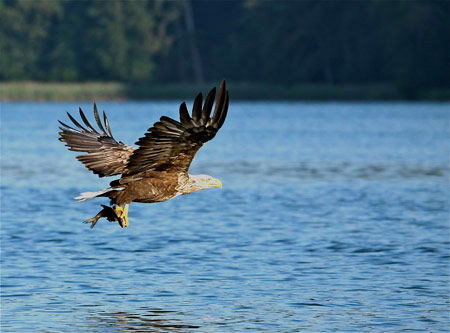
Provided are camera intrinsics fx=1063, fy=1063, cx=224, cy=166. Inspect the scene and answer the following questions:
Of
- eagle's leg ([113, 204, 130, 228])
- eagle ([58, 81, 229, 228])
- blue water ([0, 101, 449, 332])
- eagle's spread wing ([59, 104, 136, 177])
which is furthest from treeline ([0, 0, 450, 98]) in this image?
eagle's leg ([113, 204, 130, 228])

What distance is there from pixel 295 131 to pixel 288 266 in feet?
108

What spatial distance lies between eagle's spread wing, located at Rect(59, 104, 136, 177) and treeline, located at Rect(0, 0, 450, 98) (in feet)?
223

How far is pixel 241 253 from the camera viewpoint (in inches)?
551

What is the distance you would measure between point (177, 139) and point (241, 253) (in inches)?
186

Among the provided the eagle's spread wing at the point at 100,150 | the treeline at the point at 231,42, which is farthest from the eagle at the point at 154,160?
the treeline at the point at 231,42

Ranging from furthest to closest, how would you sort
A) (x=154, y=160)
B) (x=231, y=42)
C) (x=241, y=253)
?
(x=231, y=42), (x=241, y=253), (x=154, y=160)

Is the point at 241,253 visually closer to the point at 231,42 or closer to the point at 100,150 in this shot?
the point at 100,150

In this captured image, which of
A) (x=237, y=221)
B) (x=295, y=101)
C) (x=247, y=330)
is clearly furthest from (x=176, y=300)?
(x=295, y=101)

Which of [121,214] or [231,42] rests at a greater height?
[231,42]

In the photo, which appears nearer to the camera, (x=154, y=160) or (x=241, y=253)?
(x=154, y=160)

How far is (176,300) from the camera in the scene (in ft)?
36.7

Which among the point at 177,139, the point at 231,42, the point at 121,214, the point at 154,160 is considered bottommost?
the point at 121,214

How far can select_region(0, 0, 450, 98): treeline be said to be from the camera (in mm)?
78750

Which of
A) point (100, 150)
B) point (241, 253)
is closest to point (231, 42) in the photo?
point (241, 253)
